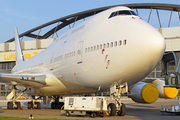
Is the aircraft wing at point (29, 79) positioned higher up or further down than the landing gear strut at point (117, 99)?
higher up

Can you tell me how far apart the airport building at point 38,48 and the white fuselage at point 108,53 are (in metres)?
27.8

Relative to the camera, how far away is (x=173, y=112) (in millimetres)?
12539

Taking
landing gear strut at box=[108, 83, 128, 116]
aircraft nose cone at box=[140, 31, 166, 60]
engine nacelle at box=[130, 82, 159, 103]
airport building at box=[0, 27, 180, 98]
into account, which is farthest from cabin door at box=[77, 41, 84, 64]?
airport building at box=[0, 27, 180, 98]

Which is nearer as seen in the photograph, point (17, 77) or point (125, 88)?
point (125, 88)

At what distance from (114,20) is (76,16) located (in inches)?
1713

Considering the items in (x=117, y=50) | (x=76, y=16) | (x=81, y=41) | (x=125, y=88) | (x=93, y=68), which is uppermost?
(x=76, y=16)

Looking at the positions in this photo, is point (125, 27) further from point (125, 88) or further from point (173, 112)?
point (173, 112)

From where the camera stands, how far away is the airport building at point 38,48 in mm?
38281

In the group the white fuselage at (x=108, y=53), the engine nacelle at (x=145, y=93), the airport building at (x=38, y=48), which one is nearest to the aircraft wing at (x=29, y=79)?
the white fuselage at (x=108, y=53)

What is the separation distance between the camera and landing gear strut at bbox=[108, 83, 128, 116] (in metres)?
11.0

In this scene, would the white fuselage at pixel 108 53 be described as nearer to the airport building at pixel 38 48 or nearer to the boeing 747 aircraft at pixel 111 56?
the boeing 747 aircraft at pixel 111 56

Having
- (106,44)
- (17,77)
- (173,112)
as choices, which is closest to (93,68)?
(106,44)

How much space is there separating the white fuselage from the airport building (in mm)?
27778

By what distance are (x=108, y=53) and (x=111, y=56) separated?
0.21 m
